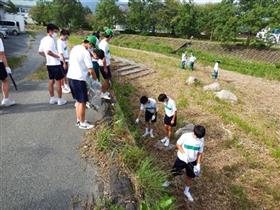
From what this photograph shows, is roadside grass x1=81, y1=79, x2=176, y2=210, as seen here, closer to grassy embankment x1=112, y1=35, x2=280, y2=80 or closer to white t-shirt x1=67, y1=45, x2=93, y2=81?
white t-shirt x1=67, y1=45, x2=93, y2=81

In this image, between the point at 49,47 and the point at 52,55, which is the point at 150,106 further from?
the point at 49,47

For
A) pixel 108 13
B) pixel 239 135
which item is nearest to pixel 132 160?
pixel 239 135

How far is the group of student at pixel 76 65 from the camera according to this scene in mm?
4930

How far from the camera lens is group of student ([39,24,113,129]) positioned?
493 cm

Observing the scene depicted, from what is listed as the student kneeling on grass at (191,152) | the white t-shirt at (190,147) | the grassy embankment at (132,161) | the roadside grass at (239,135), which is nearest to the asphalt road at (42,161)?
the grassy embankment at (132,161)

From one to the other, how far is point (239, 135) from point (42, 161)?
6.38 metres

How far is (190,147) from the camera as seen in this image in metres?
4.85

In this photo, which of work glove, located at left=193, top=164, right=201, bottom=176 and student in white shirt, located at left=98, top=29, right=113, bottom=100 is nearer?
work glove, located at left=193, top=164, right=201, bottom=176

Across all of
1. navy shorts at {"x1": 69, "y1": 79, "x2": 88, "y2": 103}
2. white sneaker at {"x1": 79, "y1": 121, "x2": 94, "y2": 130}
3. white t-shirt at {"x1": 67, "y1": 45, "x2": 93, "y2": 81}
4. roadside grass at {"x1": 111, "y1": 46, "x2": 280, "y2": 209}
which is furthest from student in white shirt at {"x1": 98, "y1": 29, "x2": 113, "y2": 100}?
roadside grass at {"x1": 111, "y1": 46, "x2": 280, "y2": 209}

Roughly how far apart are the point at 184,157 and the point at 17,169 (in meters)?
2.61

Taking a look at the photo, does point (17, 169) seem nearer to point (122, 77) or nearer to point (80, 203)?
point (80, 203)

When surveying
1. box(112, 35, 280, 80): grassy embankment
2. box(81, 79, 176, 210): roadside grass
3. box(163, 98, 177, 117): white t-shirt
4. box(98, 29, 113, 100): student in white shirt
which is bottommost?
box(112, 35, 280, 80): grassy embankment

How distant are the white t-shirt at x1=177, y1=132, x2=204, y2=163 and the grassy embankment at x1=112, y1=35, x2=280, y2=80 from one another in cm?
1981

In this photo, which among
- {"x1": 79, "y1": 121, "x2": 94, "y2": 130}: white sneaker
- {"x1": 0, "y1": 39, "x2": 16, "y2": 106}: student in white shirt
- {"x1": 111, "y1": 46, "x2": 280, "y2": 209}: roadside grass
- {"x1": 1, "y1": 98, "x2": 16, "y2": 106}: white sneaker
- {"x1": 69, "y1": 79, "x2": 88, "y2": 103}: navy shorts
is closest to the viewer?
{"x1": 69, "y1": 79, "x2": 88, "y2": 103}: navy shorts
